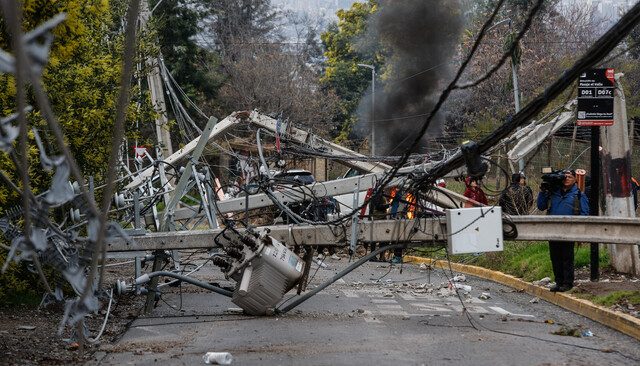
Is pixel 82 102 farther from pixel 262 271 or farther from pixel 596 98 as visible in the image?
pixel 596 98

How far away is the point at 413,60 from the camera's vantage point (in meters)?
51.6

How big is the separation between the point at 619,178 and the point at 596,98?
164cm

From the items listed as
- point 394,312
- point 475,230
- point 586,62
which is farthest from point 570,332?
point 586,62

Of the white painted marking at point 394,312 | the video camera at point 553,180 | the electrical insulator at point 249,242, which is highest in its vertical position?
the video camera at point 553,180

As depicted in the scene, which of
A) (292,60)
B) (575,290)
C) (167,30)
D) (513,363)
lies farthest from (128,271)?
(292,60)

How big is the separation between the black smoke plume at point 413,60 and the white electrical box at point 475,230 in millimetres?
33985

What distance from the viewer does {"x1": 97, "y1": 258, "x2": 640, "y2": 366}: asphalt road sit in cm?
1048

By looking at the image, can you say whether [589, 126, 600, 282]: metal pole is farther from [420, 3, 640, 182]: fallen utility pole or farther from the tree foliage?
[420, 3, 640, 182]: fallen utility pole

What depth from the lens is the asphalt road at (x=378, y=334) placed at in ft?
34.4

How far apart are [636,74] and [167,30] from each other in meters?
22.5

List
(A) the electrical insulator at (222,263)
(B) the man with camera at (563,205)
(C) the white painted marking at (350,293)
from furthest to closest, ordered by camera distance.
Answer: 1. (C) the white painted marking at (350,293)
2. (B) the man with camera at (563,205)
3. (A) the electrical insulator at (222,263)

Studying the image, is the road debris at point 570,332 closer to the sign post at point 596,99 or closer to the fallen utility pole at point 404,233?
the fallen utility pole at point 404,233

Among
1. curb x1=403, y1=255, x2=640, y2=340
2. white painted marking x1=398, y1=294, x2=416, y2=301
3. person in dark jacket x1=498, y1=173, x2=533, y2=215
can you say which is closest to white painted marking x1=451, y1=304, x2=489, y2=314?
curb x1=403, y1=255, x2=640, y2=340

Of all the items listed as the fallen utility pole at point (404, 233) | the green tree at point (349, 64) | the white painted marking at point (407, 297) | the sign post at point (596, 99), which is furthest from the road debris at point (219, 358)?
the green tree at point (349, 64)
